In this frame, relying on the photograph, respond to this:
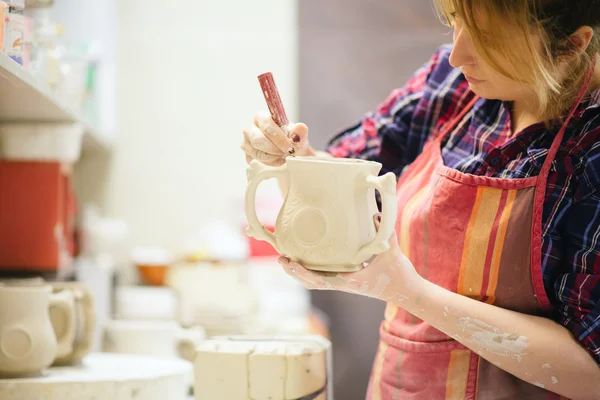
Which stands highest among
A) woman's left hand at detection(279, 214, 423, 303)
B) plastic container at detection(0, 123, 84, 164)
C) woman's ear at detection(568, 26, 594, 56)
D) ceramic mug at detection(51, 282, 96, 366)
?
woman's ear at detection(568, 26, 594, 56)

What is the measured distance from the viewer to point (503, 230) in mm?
1269

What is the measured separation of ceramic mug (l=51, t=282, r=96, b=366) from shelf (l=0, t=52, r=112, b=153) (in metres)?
0.39

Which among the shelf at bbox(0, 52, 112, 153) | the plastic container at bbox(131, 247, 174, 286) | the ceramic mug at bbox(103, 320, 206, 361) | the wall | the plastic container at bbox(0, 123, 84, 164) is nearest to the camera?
the shelf at bbox(0, 52, 112, 153)

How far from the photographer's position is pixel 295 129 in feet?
4.22

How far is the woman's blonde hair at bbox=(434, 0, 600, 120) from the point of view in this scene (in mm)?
1184

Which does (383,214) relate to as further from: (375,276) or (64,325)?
(64,325)

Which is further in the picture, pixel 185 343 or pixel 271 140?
pixel 185 343

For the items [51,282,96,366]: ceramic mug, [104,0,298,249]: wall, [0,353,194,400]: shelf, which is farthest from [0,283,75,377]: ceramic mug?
[104,0,298,249]: wall

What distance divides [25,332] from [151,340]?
70cm

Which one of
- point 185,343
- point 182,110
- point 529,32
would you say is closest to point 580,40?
point 529,32

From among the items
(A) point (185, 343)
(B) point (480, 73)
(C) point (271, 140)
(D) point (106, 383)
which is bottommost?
(A) point (185, 343)

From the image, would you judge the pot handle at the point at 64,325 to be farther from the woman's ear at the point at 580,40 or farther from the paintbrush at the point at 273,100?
the woman's ear at the point at 580,40

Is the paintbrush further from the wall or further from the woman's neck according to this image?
the wall

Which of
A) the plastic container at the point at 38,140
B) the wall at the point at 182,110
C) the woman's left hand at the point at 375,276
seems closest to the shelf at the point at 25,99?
the plastic container at the point at 38,140
